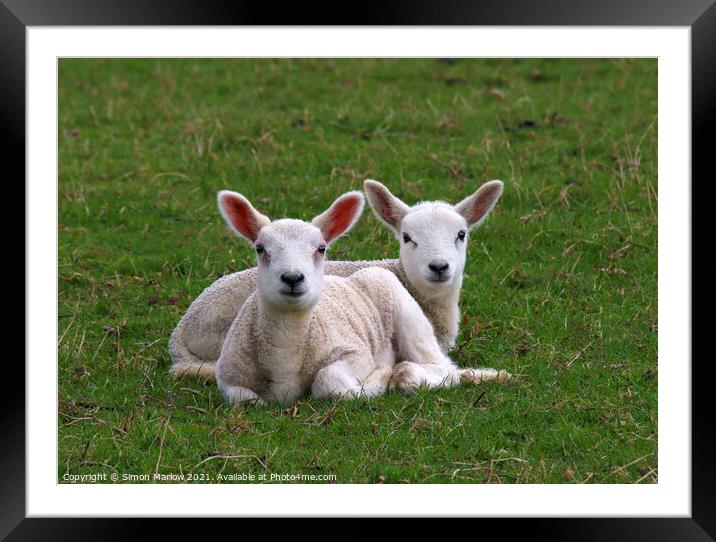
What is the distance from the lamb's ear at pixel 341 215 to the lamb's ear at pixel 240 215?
390 mm

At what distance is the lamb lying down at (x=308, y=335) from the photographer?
28.1 ft

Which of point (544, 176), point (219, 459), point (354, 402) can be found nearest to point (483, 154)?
point (544, 176)

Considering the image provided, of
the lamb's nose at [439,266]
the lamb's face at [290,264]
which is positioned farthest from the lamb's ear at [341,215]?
the lamb's nose at [439,266]

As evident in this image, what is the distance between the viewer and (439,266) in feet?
31.6

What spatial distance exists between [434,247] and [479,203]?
0.86m

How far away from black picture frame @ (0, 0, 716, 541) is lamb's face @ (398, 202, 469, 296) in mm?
2837

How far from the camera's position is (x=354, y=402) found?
8797mm

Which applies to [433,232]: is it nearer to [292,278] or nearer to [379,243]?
[292,278]

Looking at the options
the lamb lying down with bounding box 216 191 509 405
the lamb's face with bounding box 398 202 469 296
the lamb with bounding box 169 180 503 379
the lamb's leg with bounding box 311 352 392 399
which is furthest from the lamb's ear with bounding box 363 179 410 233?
the lamb's leg with bounding box 311 352 392 399
